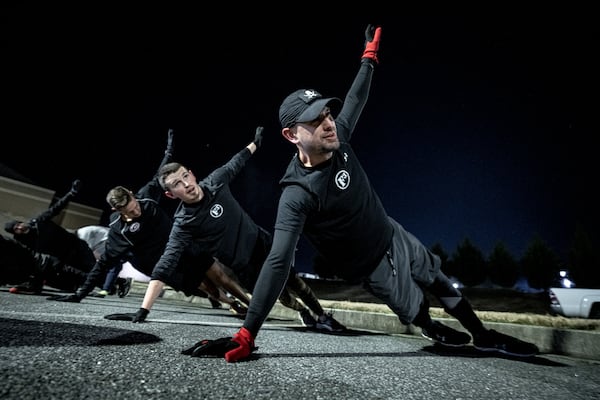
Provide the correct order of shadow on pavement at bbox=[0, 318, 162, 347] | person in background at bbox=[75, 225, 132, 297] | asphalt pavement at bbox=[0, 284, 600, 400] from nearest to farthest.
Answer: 1. asphalt pavement at bbox=[0, 284, 600, 400]
2. shadow on pavement at bbox=[0, 318, 162, 347]
3. person in background at bbox=[75, 225, 132, 297]

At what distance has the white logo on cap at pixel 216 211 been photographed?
370 centimetres

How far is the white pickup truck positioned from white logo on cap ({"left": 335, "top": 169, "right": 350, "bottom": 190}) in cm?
1314

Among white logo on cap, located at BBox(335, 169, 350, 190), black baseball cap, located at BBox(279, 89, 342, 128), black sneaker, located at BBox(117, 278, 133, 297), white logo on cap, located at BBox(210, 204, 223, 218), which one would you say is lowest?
black sneaker, located at BBox(117, 278, 133, 297)

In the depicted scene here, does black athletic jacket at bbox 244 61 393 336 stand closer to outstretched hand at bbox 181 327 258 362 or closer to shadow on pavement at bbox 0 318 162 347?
outstretched hand at bbox 181 327 258 362

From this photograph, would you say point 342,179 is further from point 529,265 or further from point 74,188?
point 529,265

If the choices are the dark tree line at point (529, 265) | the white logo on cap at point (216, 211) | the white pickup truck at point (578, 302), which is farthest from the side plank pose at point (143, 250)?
the dark tree line at point (529, 265)

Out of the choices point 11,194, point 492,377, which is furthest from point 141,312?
point 11,194

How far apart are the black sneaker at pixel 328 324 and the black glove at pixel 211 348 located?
7.23ft

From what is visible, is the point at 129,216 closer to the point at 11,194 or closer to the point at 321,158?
the point at 321,158

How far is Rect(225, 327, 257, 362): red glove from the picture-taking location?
5.15 feet

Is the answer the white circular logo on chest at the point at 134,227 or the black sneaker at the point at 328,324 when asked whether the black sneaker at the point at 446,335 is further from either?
the white circular logo on chest at the point at 134,227

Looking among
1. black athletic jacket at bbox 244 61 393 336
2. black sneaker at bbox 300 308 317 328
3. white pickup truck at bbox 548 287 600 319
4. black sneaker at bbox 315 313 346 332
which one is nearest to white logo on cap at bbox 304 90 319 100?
black athletic jacket at bbox 244 61 393 336

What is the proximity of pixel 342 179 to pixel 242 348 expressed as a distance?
1264 millimetres

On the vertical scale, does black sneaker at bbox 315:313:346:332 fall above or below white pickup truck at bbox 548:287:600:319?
below
